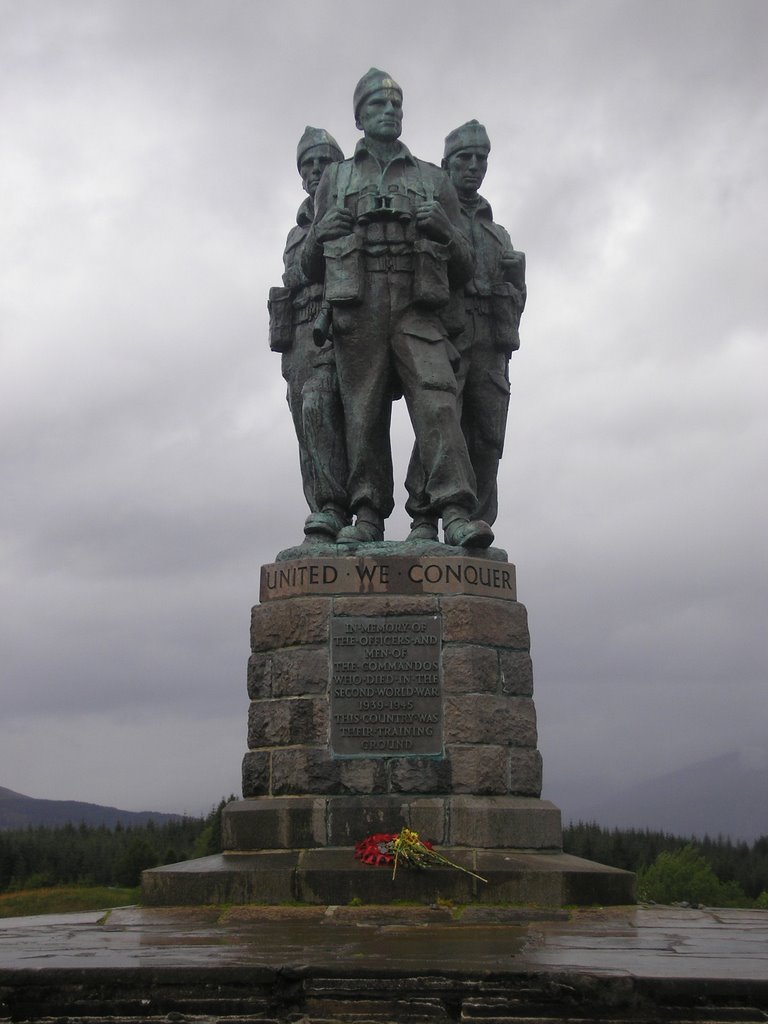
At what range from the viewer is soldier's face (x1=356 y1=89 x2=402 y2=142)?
973 centimetres

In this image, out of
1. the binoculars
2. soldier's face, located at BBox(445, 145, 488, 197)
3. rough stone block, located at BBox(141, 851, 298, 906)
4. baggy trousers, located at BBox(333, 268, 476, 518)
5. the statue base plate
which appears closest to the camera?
the statue base plate

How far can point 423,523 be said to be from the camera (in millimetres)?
9828

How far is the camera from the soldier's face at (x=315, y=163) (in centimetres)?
1081

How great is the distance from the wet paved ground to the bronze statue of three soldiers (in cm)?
299

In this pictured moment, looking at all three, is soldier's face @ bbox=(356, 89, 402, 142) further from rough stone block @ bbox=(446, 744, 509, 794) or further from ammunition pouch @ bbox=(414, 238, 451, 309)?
rough stone block @ bbox=(446, 744, 509, 794)

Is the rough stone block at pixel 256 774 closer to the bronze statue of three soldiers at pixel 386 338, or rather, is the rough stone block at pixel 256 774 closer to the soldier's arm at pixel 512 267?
the bronze statue of three soldiers at pixel 386 338

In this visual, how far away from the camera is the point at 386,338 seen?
9.70 meters

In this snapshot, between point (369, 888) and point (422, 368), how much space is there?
12.7ft

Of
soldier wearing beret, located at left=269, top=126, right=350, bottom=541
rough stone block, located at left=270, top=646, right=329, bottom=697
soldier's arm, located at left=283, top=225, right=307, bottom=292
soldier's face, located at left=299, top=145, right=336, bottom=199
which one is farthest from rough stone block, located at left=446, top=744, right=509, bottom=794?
soldier's face, located at left=299, top=145, right=336, bottom=199

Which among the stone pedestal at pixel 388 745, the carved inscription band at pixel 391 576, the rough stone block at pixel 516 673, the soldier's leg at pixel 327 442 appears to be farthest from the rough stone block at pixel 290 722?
the soldier's leg at pixel 327 442

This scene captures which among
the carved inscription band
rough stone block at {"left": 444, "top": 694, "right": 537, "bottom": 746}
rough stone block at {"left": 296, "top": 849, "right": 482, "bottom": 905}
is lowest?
rough stone block at {"left": 296, "top": 849, "right": 482, "bottom": 905}

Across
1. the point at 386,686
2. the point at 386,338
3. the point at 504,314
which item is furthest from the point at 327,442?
the point at 386,686

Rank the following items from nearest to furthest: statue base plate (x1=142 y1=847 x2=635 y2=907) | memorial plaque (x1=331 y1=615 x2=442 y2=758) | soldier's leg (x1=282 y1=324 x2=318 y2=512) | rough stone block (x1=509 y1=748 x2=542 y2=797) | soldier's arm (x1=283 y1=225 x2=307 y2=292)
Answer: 1. statue base plate (x1=142 y1=847 x2=635 y2=907)
2. memorial plaque (x1=331 y1=615 x2=442 y2=758)
3. rough stone block (x1=509 y1=748 x2=542 y2=797)
4. soldier's leg (x1=282 y1=324 x2=318 y2=512)
5. soldier's arm (x1=283 y1=225 x2=307 y2=292)

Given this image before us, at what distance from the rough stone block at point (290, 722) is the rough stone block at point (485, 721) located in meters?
0.85
